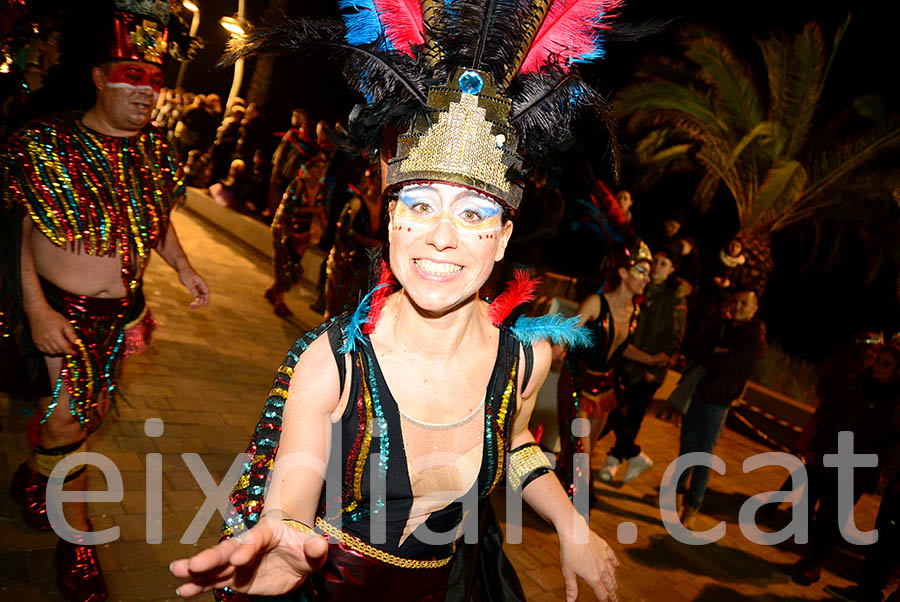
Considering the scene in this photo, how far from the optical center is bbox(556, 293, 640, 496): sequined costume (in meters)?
3.57

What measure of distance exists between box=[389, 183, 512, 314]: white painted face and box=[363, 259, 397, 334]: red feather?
17 centimetres

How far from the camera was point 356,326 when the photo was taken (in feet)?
5.54

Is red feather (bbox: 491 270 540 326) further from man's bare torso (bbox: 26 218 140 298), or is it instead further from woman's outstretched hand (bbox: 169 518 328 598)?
man's bare torso (bbox: 26 218 140 298)

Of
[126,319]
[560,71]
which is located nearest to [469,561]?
[560,71]

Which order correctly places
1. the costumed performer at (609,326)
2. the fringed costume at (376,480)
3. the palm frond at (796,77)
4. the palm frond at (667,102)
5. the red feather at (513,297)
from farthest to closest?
the palm frond at (667,102) → the palm frond at (796,77) → the costumed performer at (609,326) → the red feather at (513,297) → the fringed costume at (376,480)

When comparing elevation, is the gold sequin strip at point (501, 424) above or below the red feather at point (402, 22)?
below

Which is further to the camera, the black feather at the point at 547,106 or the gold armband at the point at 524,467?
the gold armband at the point at 524,467

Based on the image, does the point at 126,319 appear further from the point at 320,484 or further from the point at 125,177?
the point at 320,484

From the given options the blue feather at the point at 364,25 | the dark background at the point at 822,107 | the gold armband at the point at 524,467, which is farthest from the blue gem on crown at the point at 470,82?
the dark background at the point at 822,107

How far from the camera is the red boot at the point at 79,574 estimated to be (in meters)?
2.42

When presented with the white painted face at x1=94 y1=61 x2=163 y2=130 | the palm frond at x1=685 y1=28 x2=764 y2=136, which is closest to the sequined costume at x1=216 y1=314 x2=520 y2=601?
the white painted face at x1=94 y1=61 x2=163 y2=130

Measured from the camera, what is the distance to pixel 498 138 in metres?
1.70

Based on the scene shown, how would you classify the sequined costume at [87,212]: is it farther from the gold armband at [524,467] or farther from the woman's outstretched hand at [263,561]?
the gold armband at [524,467]

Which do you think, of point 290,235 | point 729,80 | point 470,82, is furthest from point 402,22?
point 729,80
